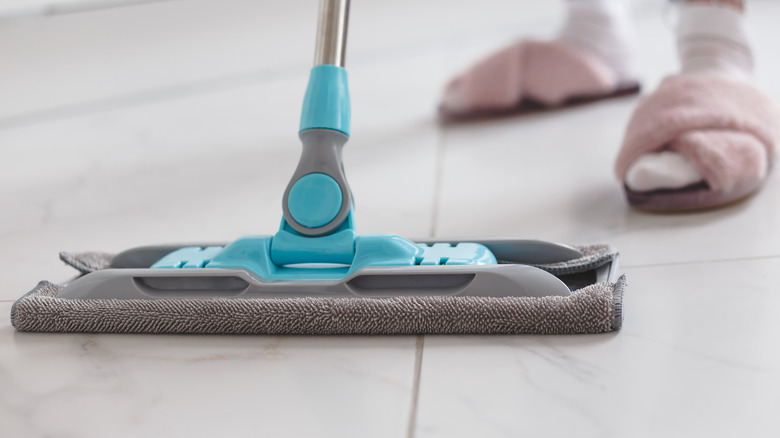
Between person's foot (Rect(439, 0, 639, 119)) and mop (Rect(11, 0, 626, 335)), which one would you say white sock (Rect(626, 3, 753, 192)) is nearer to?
person's foot (Rect(439, 0, 639, 119))

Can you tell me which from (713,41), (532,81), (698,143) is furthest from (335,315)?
(532,81)

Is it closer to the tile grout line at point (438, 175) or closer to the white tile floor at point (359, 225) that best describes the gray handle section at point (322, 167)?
the white tile floor at point (359, 225)

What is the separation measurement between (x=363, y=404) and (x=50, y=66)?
1710mm

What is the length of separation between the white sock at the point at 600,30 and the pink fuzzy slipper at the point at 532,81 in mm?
21

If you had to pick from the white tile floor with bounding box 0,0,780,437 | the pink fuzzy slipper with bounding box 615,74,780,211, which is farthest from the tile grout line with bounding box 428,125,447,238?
the pink fuzzy slipper with bounding box 615,74,780,211

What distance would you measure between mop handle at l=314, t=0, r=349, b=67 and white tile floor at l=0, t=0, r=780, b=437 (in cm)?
27

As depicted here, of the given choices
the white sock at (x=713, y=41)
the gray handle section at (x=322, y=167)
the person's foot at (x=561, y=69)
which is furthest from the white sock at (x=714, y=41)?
the gray handle section at (x=322, y=167)

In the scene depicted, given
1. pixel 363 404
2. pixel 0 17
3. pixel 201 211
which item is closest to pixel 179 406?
pixel 363 404

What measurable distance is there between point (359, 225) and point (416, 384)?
439mm

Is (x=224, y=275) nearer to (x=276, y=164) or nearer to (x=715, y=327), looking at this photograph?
(x=715, y=327)

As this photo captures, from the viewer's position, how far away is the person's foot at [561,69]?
4.79 ft

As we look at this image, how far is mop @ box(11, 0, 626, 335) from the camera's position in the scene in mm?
602

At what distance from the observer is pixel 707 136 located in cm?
92

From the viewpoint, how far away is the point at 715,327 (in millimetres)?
601
